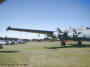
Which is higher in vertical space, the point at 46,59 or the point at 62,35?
the point at 62,35

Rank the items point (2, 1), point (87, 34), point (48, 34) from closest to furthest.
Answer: point (2, 1) < point (87, 34) < point (48, 34)

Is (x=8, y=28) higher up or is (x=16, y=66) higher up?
(x=8, y=28)

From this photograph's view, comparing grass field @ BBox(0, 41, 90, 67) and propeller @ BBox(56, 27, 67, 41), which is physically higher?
propeller @ BBox(56, 27, 67, 41)

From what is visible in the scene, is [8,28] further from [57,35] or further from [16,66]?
[16,66]

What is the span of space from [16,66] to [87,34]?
68.4ft

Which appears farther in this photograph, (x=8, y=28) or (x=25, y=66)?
(x=8, y=28)

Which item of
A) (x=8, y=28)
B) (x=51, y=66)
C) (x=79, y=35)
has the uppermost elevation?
(x=8, y=28)

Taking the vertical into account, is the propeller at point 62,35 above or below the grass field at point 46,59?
above

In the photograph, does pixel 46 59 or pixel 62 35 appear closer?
pixel 46 59

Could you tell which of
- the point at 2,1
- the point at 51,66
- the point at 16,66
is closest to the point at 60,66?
the point at 51,66

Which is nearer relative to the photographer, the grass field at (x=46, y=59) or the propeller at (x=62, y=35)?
the grass field at (x=46, y=59)

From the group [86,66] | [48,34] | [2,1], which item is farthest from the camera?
[48,34]

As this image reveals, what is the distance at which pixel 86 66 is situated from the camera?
28.7 ft

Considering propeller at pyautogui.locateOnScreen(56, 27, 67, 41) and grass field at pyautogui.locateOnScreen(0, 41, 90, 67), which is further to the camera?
propeller at pyautogui.locateOnScreen(56, 27, 67, 41)
